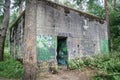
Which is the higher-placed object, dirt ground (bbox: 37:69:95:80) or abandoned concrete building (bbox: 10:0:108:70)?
abandoned concrete building (bbox: 10:0:108:70)

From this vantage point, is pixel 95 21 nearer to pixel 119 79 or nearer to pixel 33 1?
pixel 119 79

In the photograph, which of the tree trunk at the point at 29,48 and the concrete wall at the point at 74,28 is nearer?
the tree trunk at the point at 29,48

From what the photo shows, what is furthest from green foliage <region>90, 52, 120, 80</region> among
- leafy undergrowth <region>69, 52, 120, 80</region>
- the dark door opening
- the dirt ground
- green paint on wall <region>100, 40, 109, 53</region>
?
the dark door opening

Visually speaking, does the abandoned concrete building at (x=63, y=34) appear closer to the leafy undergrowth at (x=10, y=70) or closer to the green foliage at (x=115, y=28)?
the leafy undergrowth at (x=10, y=70)

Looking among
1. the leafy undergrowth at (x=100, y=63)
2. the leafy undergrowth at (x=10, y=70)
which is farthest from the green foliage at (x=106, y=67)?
the leafy undergrowth at (x=10, y=70)

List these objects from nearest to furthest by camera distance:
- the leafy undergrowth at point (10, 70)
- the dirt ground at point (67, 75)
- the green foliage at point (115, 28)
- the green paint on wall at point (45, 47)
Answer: the leafy undergrowth at point (10, 70)
the dirt ground at point (67, 75)
the green paint on wall at point (45, 47)
the green foliage at point (115, 28)

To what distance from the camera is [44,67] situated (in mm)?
10930

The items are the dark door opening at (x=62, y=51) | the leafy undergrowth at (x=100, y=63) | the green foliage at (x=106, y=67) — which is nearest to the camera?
the green foliage at (x=106, y=67)

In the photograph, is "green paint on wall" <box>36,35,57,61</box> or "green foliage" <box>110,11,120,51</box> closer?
"green paint on wall" <box>36,35,57,61</box>

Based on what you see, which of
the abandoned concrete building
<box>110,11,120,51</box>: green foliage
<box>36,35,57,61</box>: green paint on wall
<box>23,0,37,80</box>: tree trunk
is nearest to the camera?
<box>23,0,37,80</box>: tree trunk

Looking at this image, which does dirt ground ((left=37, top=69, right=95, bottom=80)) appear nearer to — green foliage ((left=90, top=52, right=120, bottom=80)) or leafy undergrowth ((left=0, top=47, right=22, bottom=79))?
green foliage ((left=90, top=52, right=120, bottom=80))

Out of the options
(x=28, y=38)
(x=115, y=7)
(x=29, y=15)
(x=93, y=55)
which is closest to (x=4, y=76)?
(x=28, y=38)

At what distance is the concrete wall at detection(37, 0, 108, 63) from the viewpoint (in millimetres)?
11406

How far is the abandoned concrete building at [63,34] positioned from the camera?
11.2 meters
